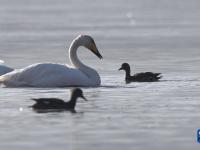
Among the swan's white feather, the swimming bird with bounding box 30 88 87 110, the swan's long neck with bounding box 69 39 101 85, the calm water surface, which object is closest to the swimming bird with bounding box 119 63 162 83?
the calm water surface

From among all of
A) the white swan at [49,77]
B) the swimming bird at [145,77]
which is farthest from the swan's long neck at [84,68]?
the swimming bird at [145,77]

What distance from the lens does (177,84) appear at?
1938 centimetres

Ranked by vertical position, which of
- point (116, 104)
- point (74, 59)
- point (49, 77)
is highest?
point (74, 59)

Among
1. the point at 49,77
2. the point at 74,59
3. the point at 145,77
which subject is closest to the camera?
the point at 49,77

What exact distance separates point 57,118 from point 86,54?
14.2 m

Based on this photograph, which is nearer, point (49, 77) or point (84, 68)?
point (49, 77)

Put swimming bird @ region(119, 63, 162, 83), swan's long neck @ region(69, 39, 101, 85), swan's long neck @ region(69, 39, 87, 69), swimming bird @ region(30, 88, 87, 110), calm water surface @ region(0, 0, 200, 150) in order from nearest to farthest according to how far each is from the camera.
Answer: calm water surface @ region(0, 0, 200, 150), swimming bird @ region(30, 88, 87, 110), swan's long neck @ region(69, 39, 101, 85), swimming bird @ region(119, 63, 162, 83), swan's long neck @ region(69, 39, 87, 69)

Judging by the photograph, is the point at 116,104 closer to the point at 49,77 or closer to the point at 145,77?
the point at 49,77

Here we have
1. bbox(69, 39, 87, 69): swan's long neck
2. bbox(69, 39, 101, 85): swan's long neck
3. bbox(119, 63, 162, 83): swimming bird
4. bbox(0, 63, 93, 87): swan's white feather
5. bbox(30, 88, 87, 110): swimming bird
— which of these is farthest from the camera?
bbox(69, 39, 87, 69): swan's long neck

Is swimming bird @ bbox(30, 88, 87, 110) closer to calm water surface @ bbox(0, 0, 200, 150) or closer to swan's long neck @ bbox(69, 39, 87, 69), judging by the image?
calm water surface @ bbox(0, 0, 200, 150)

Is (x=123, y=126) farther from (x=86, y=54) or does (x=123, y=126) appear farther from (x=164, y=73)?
(x=86, y=54)

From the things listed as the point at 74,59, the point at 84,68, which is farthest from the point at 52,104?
the point at 74,59

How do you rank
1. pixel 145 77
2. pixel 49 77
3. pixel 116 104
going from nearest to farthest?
pixel 116 104 < pixel 49 77 < pixel 145 77

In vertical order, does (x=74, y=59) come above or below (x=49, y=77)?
above
